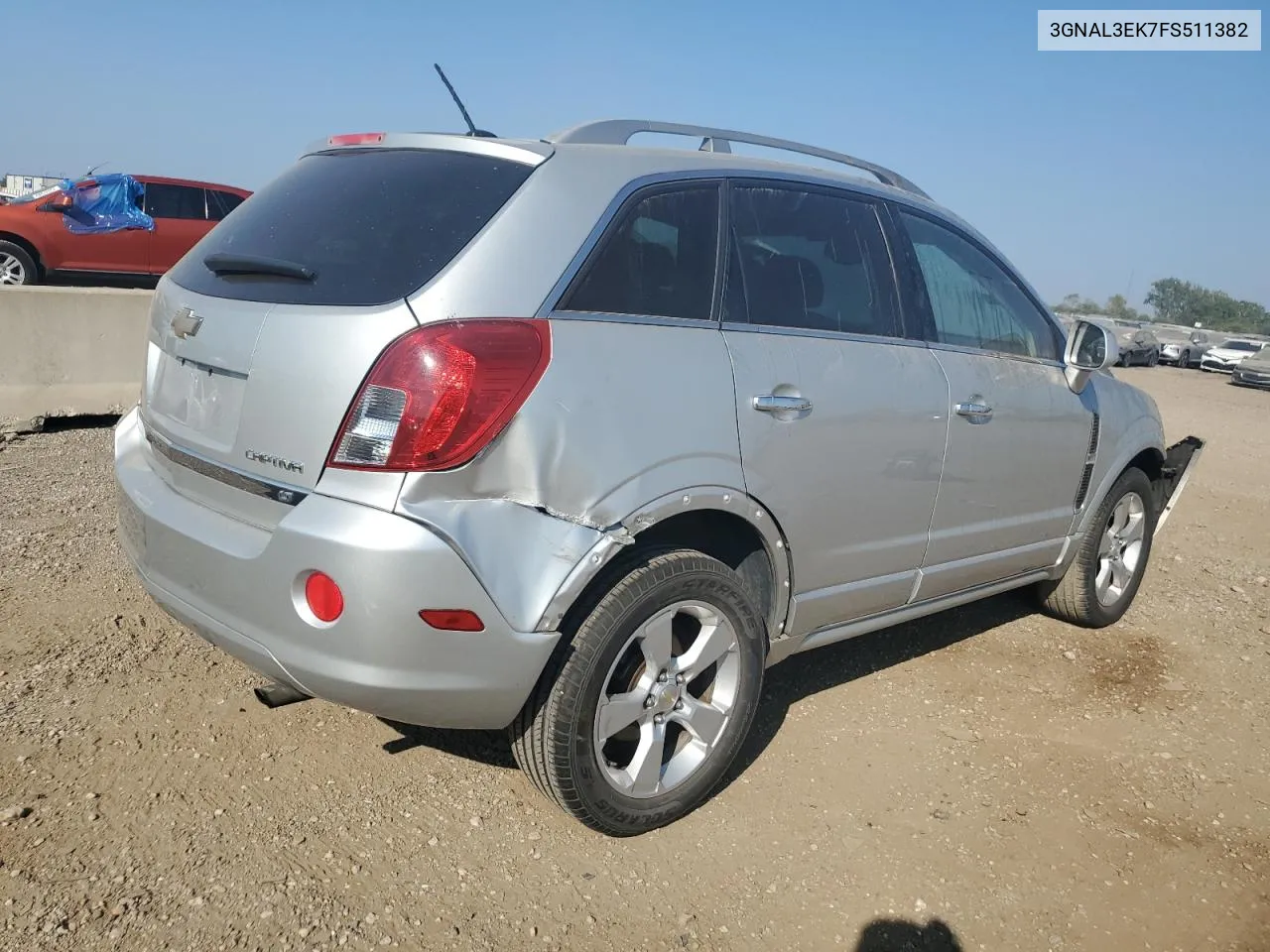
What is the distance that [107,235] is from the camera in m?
12.4

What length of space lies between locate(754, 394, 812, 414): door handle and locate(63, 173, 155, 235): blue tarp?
472 inches

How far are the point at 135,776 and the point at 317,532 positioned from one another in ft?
3.83

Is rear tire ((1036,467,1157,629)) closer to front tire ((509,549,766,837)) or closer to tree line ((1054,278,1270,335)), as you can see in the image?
front tire ((509,549,766,837))

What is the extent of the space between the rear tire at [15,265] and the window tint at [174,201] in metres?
1.50

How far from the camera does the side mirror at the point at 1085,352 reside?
4.19m

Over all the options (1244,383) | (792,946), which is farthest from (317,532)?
(1244,383)

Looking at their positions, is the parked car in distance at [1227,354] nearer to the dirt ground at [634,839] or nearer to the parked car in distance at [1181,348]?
the parked car in distance at [1181,348]

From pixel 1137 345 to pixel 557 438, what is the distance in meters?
35.8

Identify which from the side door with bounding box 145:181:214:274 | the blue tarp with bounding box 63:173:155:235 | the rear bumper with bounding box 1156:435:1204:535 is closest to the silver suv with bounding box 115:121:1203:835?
the rear bumper with bounding box 1156:435:1204:535

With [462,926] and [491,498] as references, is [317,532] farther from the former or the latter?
[462,926]

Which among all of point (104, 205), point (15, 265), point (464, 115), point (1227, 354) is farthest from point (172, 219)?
point (1227, 354)

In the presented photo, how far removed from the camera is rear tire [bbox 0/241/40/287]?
38.9 feet

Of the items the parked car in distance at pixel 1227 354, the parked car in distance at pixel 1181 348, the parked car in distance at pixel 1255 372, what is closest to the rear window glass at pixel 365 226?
the parked car in distance at pixel 1255 372

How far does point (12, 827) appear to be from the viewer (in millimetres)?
2615
